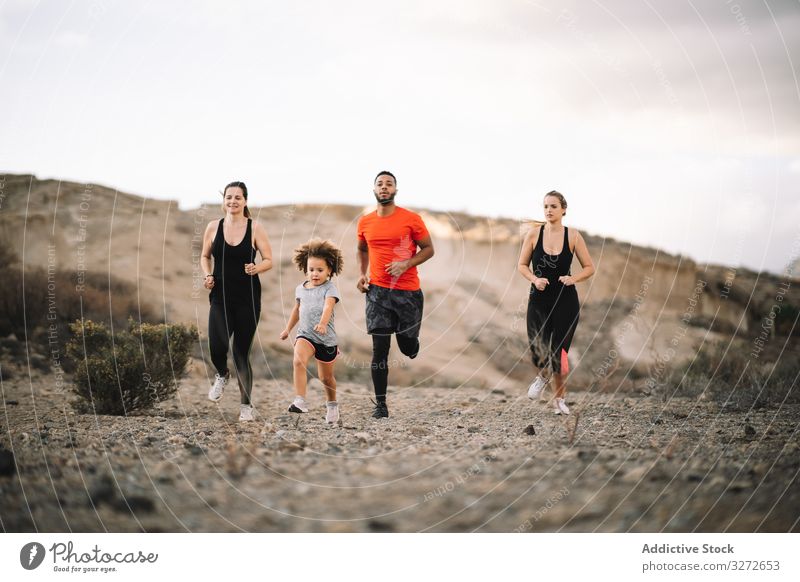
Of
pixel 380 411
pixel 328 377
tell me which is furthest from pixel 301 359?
pixel 380 411

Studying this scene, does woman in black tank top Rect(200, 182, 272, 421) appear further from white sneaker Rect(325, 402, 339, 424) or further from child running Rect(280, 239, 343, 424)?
white sneaker Rect(325, 402, 339, 424)

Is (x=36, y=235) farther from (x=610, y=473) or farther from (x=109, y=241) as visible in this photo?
(x=610, y=473)

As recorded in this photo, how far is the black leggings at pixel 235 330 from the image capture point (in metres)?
7.13

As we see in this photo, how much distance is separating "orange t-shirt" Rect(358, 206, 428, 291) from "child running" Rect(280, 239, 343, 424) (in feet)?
1.45

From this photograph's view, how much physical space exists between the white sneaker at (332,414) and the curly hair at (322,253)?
4.63ft

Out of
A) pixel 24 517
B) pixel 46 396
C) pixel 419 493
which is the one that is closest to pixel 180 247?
pixel 46 396

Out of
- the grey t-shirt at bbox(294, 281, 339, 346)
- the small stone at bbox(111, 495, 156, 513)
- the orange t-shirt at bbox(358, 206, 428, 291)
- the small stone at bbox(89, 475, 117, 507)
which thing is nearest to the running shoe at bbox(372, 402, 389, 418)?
the grey t-shirt at bbox(294, 281, 339, 346)

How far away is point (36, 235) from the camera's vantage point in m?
13.3

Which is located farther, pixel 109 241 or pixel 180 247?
pixel 180 247

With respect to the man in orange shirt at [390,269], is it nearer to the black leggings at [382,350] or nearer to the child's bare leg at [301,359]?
the black leggings at [382,350]

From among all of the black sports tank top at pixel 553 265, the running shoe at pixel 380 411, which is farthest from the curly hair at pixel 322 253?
the black sports tank top at pixel 553 265

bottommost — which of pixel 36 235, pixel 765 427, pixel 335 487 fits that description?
pixel 335 487

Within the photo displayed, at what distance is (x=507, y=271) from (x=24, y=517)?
530 inches

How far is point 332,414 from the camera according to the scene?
7477 millimetres
